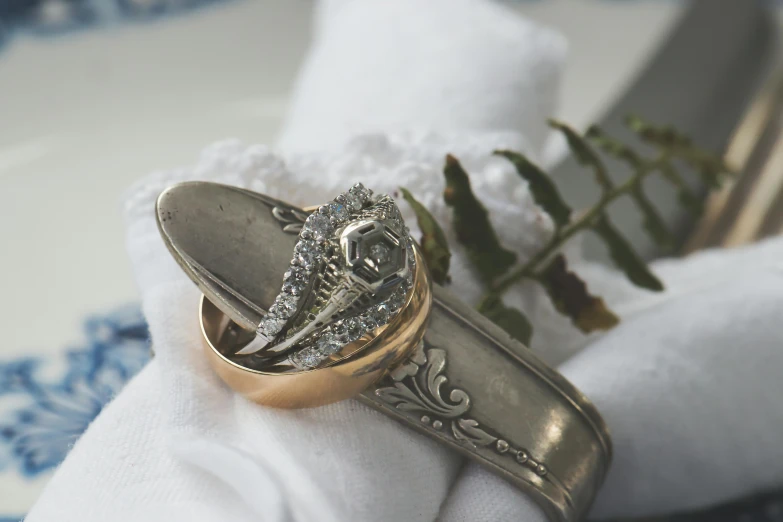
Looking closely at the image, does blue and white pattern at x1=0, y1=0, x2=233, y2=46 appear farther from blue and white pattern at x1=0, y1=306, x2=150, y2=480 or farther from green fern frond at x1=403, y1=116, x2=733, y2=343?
A: green fern frond at x1=403, y1=116, x2=733, y2=343

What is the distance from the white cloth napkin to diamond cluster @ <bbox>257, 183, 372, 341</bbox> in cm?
4

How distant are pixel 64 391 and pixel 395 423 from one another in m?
0.23

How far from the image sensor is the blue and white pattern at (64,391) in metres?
0.38

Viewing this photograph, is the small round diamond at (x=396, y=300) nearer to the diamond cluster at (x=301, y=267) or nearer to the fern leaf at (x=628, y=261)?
the diamond cluster at (x=301, y=267)

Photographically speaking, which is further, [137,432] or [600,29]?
[600,29]

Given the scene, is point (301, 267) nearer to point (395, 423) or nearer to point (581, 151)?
point (395, 423)

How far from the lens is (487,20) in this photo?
47 cm

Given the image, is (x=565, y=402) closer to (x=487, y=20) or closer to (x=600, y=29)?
(x=487, y=20)

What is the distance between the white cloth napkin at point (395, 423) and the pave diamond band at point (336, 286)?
1.3 inches

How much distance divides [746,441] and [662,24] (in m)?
0.55

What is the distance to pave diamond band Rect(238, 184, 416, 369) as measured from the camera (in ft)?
0.77

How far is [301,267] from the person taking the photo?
240 mm

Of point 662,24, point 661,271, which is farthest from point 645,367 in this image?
point 662,24

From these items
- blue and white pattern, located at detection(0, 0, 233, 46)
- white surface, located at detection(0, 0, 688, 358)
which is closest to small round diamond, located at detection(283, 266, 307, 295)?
white surface, located at detection(0, 0, 688, 358)
